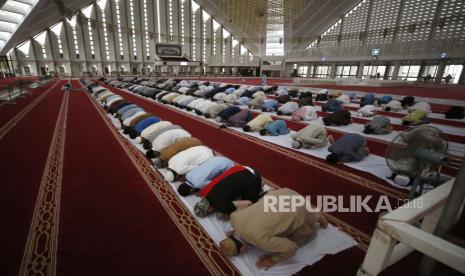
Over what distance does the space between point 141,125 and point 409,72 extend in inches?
858

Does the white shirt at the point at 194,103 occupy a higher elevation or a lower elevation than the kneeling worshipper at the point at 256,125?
higher

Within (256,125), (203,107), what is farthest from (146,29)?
(256,125)

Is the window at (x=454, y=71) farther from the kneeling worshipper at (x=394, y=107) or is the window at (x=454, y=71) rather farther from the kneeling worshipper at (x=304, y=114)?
the kneeling worshipper at (x=304, y=114)

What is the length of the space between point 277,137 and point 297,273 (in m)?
3.00

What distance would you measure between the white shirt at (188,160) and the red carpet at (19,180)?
1.25m

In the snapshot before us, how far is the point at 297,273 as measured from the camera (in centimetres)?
145

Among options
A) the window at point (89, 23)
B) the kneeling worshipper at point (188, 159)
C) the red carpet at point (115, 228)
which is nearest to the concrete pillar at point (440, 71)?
the kneeling worshipper at point (188, 159)

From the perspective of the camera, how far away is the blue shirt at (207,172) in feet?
7.11

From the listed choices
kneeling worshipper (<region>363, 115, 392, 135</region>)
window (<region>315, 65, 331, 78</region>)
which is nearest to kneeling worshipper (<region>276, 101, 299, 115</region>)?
kneeling worshipper (<region>363, 115, 392, 135</region>)

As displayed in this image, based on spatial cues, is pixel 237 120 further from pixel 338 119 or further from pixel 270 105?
pixel 338 119

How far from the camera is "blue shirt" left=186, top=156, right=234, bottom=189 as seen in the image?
217cm

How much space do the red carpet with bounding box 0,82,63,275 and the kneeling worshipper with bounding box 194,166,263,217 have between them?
1260 millimetres

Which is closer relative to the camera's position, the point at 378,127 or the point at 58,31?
the point at 378,127

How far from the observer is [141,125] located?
3867mm
